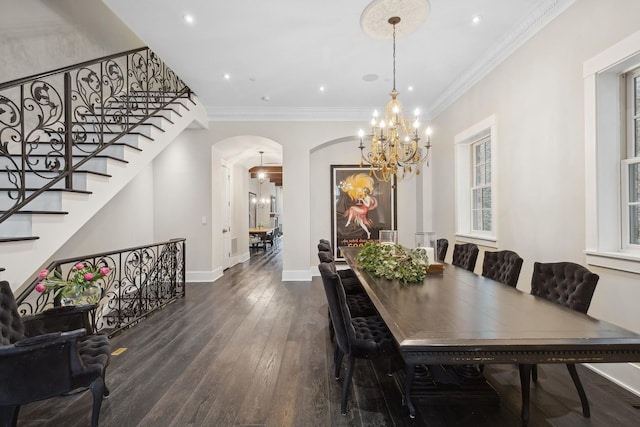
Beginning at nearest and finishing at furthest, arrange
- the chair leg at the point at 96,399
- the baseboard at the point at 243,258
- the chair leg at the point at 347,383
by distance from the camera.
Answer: the chair leg at the point at 96,399, the chair leg at the point at 347,383, the baseboard at the point at 243,258

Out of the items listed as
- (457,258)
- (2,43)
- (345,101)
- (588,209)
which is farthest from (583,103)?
(2,43)

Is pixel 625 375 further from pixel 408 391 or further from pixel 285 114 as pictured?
pixel 285 114

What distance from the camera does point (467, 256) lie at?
3.40 meters

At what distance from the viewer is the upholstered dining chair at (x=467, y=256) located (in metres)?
3.29

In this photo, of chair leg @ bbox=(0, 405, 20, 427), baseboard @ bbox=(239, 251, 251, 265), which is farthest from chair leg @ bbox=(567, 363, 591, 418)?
baseboard @ bbox=(239, 251, 251, 265)

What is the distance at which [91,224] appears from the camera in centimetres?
452

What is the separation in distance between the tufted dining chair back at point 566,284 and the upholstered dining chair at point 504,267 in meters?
0.32

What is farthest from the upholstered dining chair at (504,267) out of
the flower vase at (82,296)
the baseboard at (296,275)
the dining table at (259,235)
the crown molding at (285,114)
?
the dining table at (259,235)

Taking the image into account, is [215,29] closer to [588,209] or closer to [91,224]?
[91,224]

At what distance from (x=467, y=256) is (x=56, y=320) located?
149 inches

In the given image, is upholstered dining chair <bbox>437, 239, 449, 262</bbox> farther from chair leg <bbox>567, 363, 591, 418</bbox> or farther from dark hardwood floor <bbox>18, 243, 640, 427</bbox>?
chair leg <bbox>567, 363, 591, 418</bbox>

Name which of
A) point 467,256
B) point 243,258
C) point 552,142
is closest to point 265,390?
point 467,256

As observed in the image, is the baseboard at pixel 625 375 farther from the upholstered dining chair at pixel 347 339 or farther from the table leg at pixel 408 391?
the upholstered dining chair at pixel 347 339

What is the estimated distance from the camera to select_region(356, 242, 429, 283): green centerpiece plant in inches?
94.1
